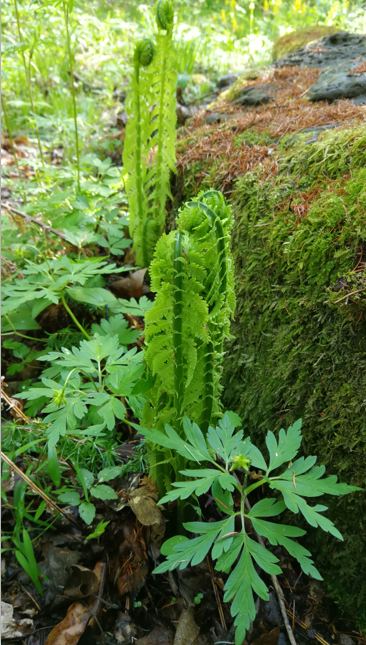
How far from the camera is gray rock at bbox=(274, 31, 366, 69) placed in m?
3.47

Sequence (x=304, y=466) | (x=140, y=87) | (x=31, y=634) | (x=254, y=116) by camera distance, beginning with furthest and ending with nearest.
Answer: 1. (x=254, y=116)
2. (x=140, y=87)
3. (x=31, y=634)
4. (x=304, y=466)

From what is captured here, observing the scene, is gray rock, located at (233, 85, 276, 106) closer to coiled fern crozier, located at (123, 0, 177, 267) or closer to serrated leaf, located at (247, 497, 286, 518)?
coiled fern crozier, located at (123, 0, 177, 267)

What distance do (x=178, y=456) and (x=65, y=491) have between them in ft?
2.02

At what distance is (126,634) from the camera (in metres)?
1.42

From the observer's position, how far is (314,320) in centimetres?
157

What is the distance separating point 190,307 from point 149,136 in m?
1.79

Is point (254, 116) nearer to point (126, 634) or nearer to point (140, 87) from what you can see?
point (140, 87)

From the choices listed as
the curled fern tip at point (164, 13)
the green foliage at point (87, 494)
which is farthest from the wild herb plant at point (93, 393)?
the curled fern tip at point (164, 13)

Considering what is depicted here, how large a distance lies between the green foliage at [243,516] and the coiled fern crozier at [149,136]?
1.75 metres

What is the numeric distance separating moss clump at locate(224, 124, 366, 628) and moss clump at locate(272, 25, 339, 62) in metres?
3.40

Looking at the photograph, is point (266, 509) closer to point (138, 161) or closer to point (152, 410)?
point (152, 410)

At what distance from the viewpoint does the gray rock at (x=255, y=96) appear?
3086 millimetres

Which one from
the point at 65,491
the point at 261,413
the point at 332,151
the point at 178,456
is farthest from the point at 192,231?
the point at 65,491

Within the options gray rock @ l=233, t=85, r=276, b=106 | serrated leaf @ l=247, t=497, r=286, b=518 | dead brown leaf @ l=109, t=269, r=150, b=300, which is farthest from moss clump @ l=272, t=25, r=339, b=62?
serrated leaf @ l=247, t=497, r=286, b=518
